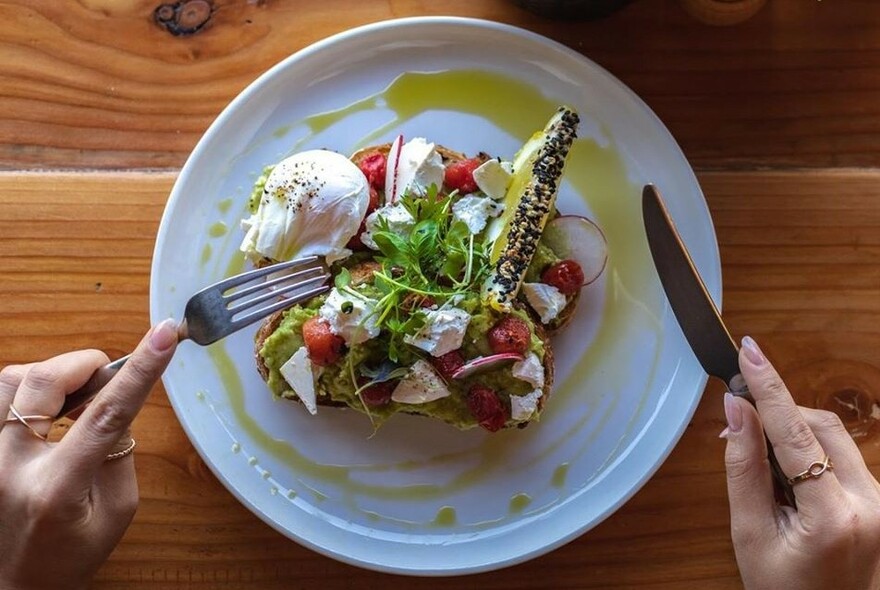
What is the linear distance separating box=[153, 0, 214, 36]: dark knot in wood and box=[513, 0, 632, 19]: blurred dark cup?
1023 mm

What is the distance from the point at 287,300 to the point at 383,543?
2.64 ft

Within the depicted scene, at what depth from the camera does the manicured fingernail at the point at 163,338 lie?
2043 mm

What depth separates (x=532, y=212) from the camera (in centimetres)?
246

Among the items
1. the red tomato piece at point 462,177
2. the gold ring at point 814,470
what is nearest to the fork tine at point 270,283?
the red tomato piece at point 462,177

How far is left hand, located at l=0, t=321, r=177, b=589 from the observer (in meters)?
2.04

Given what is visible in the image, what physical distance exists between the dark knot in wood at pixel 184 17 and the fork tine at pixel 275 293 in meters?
0.98

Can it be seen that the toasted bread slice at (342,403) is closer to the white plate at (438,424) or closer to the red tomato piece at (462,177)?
the white plate at (438,424)

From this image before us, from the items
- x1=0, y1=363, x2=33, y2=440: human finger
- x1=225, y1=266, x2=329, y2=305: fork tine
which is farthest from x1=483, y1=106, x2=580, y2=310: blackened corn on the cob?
x1=0, y1=363, x2=33, y2=440: human finger

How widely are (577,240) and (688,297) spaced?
0.38 metres

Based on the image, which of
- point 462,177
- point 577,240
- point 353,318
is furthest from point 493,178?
point 353,318

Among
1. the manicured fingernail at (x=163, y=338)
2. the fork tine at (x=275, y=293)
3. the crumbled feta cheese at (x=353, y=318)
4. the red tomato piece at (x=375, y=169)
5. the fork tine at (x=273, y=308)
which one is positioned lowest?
the crumbled feta cheese at (x=353, y=318)

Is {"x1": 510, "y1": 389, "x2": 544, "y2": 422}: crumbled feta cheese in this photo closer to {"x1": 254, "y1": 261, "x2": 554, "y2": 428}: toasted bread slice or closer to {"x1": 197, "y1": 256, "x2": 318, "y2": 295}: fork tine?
{"x1": 254, "y1": 261, "x2": 554, "y2": 428}: toasted bread slice

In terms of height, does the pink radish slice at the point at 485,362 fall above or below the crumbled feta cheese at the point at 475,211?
below

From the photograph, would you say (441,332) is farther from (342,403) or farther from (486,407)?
(342,403)
